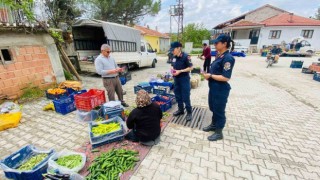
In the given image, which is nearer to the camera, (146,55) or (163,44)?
(146,55)

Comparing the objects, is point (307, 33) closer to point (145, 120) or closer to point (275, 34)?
point (275, 34)

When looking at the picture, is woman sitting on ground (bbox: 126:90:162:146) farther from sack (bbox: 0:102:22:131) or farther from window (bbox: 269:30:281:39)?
window (bbox: 269:30:281:39)

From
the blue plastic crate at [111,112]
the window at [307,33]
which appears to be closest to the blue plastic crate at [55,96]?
the blue plastic crate at [111,112]

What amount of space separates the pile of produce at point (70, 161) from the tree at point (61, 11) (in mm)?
12087

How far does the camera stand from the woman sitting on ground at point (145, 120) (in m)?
2.94

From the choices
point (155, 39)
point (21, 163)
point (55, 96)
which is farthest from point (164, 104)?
point (155, 39)

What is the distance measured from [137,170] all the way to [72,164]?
101cm

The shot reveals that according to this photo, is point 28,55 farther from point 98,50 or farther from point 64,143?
point 98,50

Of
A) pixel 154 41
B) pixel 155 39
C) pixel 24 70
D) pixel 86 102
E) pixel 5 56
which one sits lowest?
pixel 86 102

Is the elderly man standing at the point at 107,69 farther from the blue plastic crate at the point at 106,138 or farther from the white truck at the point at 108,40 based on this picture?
the white truck at the point at 108,40

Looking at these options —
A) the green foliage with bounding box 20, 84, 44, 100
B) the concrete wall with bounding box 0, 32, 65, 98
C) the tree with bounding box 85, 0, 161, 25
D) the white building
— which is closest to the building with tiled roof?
the tree with bounding box 85, 0, 161, 25

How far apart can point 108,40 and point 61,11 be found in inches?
297

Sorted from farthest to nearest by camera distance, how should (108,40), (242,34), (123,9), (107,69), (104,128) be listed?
1. (242,34)
2. (123,9)
3. (108,40)
4. (107,69)
5. (104,128)

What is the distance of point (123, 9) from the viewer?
16328 mm
